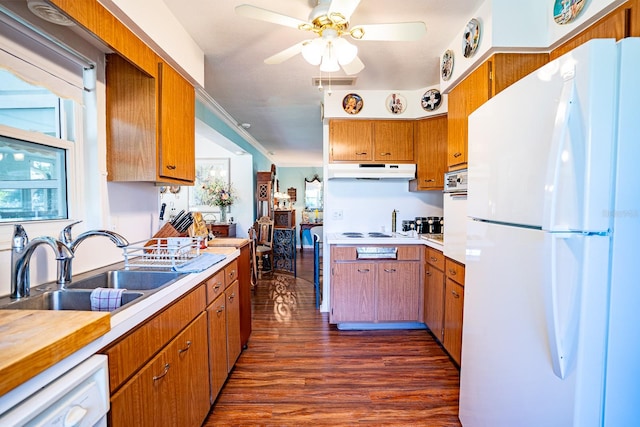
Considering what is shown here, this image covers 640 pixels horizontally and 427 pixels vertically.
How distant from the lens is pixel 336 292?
9.43 feet

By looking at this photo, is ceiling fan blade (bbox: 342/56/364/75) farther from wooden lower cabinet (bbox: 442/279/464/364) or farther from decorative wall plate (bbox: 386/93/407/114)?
wooden lower cabinet (bbox: 442/279/464/364)

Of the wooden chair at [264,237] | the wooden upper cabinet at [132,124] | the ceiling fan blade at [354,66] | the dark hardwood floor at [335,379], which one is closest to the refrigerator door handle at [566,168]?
the ceiling fan blade at [354,66]

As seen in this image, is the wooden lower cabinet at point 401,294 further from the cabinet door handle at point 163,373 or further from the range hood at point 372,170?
the cabinet door handle at point 163,373

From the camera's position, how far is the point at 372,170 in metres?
3.08

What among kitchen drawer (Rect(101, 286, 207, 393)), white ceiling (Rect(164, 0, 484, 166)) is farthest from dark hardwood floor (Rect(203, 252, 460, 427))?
white ceiling (Rect(164, 0, 484, 166))

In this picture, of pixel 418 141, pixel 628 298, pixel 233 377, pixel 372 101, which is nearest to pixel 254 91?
pixel 372 101

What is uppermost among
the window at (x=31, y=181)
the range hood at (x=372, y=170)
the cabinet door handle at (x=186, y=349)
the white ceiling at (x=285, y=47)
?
the white ceiling at (x=285, y=47)

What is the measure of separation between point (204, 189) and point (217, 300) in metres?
4.44

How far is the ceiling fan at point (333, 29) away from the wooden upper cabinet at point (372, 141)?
1.35m

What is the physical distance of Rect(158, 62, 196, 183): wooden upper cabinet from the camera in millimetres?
1770

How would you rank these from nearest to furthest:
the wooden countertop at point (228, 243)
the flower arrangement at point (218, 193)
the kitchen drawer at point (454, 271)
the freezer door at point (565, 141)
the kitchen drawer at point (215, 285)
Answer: the freezer door at point (565, 141) < the kitchen drawer at point (215, 285) < the kitchen drawer at point (454, 271) < the wooden countertop at point (228, 243) < the flower arrangement at point (218, 193)

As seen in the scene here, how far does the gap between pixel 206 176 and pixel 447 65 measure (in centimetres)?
483

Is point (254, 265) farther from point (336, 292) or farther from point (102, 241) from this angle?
point (102, 241)

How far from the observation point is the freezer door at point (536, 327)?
34.1 inches
